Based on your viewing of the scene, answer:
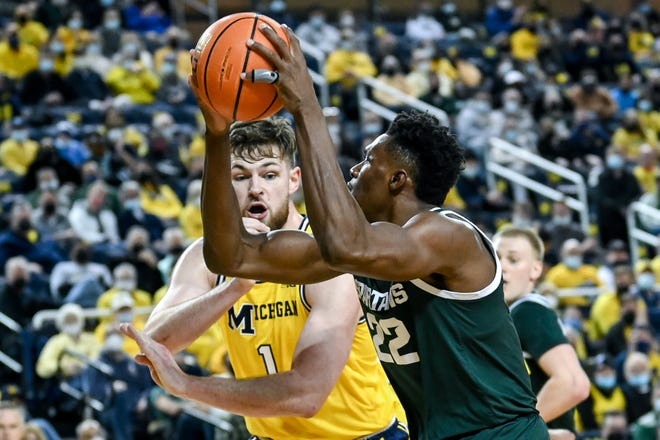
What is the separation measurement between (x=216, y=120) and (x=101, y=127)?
11.6 m

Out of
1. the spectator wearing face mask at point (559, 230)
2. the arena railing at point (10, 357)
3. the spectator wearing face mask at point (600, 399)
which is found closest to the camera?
the arena railing at point (10, 357)

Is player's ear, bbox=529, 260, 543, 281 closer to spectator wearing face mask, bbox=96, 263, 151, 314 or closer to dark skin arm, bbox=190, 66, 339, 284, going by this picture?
dark skin arm, bbox=190, 66, 339, 284

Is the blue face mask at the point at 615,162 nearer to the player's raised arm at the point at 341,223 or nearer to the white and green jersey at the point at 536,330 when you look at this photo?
the white and green jersey at the point at 536,330

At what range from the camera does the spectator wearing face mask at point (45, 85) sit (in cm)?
1570

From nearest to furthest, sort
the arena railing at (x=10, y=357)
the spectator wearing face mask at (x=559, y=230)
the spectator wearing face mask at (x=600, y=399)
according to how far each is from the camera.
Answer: the arena railing at (x=10, y=357) → the spectator wearing face mask at (x=600, y=399) → the spectator wearing face mask at (x=559, y=230)

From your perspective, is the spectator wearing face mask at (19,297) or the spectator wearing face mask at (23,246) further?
the spectator wearing face mask at (23,246)

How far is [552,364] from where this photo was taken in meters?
5.84

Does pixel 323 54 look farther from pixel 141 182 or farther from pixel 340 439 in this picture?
pixel 340 439

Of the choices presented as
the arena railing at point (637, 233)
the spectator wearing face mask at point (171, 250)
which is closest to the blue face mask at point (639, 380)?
the arena railing at point (637, 233)

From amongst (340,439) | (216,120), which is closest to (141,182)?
(340,439)

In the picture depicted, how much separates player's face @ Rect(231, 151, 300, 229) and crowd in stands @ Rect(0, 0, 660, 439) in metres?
4.38

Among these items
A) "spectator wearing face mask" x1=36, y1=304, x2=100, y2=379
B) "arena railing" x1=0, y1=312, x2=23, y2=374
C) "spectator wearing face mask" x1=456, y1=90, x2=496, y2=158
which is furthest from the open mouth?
"spectator wearing face mask" x1=456, y1=90, x2=496, y2=158

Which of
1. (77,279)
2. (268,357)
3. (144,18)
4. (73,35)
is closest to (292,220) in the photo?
(268,357)

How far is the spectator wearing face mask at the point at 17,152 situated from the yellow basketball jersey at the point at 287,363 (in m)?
9.79
